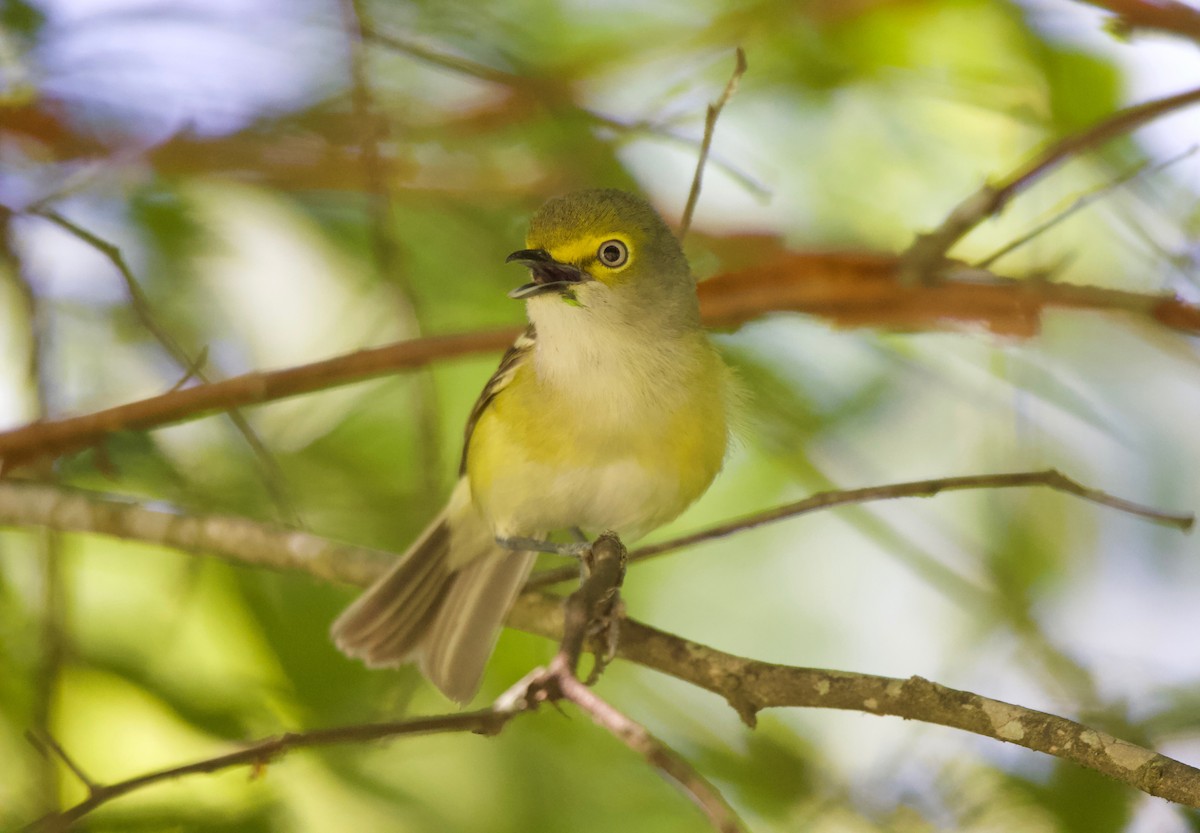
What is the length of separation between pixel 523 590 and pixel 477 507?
27 centimetres

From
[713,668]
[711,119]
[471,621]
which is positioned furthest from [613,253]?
[713,668]

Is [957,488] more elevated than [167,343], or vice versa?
[957,488]

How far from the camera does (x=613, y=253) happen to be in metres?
3.15

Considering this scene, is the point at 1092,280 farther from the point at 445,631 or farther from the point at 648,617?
the point at 445,631

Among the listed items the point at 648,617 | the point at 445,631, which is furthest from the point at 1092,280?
the point at 445,631

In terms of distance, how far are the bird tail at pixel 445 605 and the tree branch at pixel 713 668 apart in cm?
17

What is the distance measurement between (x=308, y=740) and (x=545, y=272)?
1560 millimetres

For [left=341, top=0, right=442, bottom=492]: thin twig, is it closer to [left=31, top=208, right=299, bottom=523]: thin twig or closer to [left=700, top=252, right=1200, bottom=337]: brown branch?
[left=31, top=208, right=299, bottom=523]: thin twig

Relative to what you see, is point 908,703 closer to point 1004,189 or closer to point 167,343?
point 1004,189

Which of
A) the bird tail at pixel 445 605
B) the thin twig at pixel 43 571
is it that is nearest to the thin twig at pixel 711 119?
the bird tail at pixel 445 605

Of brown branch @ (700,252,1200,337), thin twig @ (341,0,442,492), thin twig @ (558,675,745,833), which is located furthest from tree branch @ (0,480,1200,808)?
brown branch @ (700,252,1200,337)

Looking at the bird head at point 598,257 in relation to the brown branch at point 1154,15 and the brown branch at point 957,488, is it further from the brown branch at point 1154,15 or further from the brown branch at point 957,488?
the brown branch at point 1154,15

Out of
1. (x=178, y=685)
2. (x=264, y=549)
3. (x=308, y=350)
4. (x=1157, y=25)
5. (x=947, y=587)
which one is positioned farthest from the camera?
(x=308, y=350)

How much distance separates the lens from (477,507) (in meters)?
3.33
